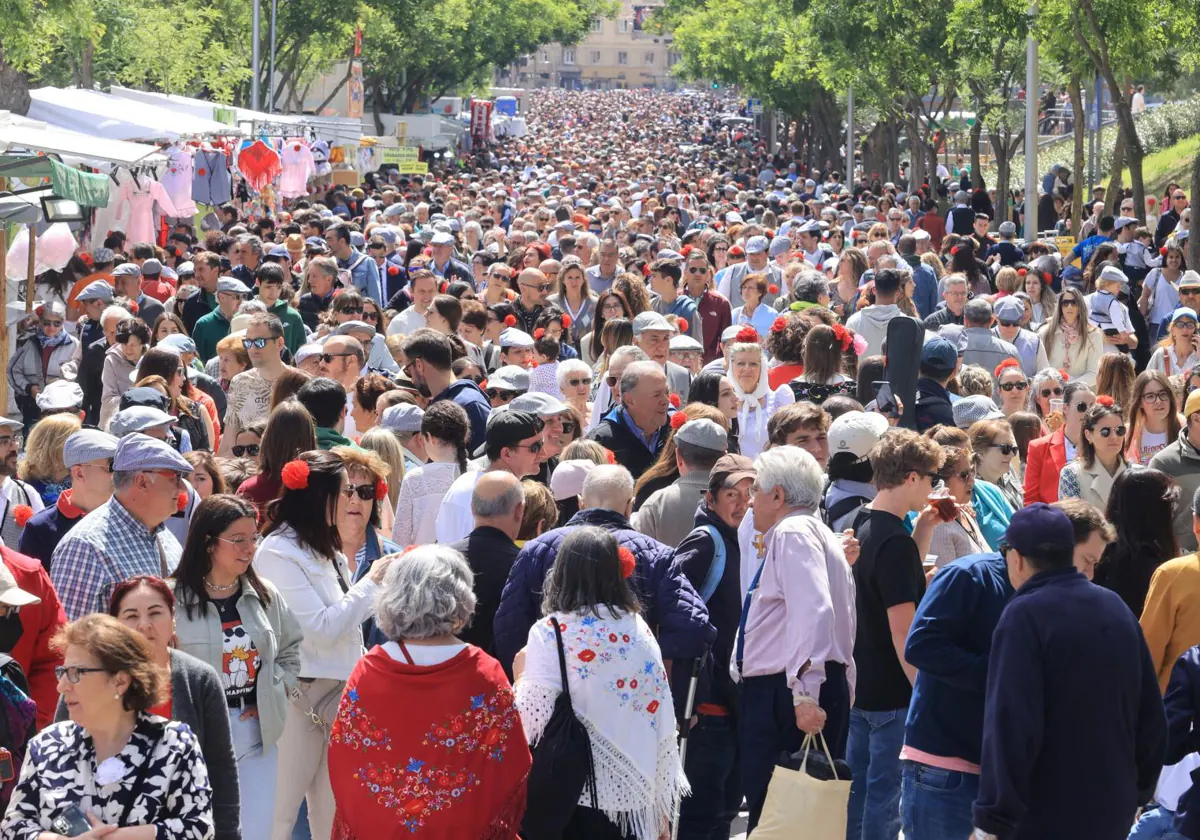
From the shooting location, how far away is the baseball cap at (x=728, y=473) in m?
6.25

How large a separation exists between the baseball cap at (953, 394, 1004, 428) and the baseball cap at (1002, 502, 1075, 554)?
398 cm

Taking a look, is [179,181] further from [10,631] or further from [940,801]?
[940,801]

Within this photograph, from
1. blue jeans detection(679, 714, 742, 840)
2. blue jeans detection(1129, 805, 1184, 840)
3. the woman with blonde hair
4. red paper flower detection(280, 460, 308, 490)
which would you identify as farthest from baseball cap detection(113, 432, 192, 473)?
blue jeans detection(1129, 805, 1184, 840)

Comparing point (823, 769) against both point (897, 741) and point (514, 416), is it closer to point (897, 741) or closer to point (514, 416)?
point (897, 741)

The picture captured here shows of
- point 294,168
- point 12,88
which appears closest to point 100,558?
point 294,168

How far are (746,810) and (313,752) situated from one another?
A: 7.63 ft

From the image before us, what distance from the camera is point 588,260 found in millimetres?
16578

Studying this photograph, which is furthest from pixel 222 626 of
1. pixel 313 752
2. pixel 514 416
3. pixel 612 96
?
pixel 612 96

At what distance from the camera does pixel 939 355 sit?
377 inches

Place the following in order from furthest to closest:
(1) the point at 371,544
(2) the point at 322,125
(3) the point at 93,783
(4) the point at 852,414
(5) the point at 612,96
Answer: (5) the point at 612,96 → (2) the point at 322,125 → (4) the point at 852,414 → (1) the point at 371,544 → (3) the point at 93,783

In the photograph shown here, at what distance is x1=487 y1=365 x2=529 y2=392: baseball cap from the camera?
9.50m

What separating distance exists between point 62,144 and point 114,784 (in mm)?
13552

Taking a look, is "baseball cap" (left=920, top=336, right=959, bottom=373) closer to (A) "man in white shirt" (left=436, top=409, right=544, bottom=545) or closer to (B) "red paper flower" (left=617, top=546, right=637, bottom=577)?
(A) "man in white shirt" (left=436, top=409, right=544, bottom=545)

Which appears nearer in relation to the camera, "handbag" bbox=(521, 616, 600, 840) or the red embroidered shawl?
the red embroidered shawl
